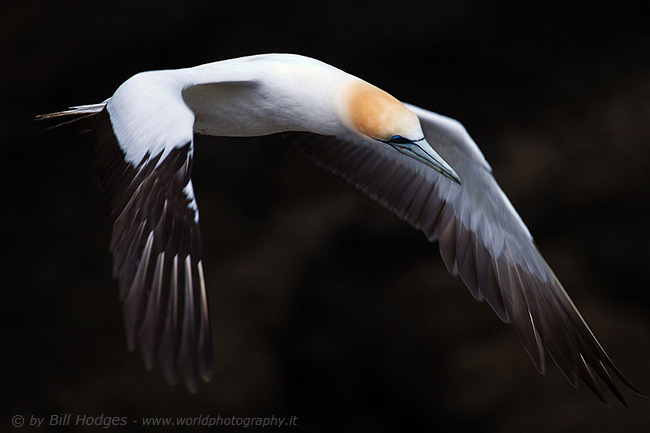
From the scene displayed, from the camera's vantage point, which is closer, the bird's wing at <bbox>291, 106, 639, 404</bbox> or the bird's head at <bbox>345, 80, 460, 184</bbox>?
the bird's head at <bbox>345, 80, 460, 184</bbox>

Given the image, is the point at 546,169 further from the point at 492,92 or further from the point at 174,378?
the point at 174,378

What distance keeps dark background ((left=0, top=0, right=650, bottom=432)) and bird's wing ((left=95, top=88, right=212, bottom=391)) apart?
239 centimetres

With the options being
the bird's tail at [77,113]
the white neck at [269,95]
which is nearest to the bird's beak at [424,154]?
the white neck at [269,95]

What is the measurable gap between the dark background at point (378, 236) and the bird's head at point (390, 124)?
2.15 metres

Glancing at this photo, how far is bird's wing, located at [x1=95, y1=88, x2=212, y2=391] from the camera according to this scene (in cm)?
198

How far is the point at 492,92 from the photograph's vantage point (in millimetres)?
4648

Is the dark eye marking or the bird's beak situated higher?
the dark eye marking

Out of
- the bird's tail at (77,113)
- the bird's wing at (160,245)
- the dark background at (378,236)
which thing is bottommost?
the dark background at (378,236)

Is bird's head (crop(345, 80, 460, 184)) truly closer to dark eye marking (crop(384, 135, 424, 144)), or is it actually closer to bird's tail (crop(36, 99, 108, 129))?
dark eye marking (crop(384, 135, 424, 144))

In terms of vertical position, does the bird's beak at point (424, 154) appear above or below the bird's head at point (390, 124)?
below

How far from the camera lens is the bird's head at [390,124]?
2.43 meters

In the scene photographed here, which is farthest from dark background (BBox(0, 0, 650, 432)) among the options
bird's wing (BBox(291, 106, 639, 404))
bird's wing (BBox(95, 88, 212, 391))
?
bird's wing (BBox(95, 88, 212, 391))

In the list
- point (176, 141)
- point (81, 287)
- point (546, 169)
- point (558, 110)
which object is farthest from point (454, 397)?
point (176, 141)

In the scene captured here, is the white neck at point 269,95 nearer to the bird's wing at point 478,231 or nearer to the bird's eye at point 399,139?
the bird's eye at point 399,139
